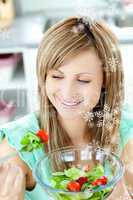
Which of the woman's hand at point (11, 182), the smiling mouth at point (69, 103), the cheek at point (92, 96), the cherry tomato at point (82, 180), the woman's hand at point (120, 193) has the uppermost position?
the cheek at point (92, 96)

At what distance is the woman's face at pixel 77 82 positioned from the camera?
1.86 ft

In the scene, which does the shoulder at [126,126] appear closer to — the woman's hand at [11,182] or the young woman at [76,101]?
the young woman at [76,101]

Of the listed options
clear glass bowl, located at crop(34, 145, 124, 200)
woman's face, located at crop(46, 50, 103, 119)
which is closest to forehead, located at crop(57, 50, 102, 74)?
woman's face, located at crop(46, 50, 103, 119)

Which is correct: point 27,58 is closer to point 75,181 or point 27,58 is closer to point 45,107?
point 45,107

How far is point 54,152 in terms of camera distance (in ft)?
2.01

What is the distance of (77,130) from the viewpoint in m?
0.63

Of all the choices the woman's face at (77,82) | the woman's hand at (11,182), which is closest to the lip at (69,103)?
the woman's face at (77,82)

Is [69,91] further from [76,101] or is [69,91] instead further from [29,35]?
[29,35]

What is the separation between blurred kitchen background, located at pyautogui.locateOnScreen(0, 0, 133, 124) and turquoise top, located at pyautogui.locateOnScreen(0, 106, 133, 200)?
22 millimetres

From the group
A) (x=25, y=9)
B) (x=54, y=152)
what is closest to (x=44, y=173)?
(x=54, y=152)

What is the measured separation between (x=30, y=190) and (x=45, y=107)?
0.11 m

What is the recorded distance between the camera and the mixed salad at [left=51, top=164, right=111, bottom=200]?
528 millimetres

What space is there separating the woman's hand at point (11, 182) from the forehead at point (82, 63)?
147 mm

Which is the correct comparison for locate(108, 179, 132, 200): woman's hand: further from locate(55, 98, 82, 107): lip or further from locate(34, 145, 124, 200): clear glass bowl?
locate(55, 98, 82, 107): lip
